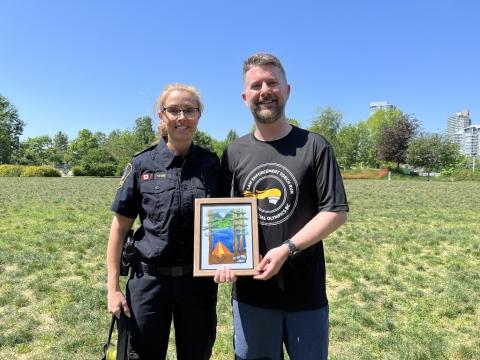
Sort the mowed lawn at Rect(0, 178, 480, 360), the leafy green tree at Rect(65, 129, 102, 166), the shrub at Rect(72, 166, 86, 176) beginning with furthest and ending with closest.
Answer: the leafy green tree at Rect(65, 129, 102, 166) → the shrub at Rect(72, 166, 86, 176) → the mowed lawn at Rect(0, 178, 480, 360)

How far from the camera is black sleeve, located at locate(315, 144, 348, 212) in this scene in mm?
2467

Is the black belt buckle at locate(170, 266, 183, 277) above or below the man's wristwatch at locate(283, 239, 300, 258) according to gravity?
below

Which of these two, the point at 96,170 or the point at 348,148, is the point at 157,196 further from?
the point at 348,148

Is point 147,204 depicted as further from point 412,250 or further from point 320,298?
point 412,250

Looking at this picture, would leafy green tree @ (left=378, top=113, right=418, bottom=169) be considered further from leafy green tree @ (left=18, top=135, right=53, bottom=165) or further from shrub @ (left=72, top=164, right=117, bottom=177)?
leafy green tree @ (left=18, top=135, right=53, bottom=165)

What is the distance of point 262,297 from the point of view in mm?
2607

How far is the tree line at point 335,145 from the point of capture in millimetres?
53188

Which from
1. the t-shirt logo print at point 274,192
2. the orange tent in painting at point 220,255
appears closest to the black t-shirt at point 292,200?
the t-shirt logo print at point 274,192

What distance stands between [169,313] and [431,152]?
55.6 metres

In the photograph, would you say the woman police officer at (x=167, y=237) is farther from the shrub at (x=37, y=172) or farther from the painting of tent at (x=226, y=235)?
the shrub at (x=37, y=172)

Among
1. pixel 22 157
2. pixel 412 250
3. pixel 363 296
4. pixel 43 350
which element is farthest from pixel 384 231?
pixel 22 157

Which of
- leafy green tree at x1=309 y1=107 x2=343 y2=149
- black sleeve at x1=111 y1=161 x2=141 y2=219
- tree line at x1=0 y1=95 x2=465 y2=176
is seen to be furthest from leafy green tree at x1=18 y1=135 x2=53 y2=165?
black sleeve at x1=111 y1=161 x2=141 y2=219

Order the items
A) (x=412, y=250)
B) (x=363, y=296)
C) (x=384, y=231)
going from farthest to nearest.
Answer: (x=384, y=231)
(x=412, y=250)
(x=363, y=296)

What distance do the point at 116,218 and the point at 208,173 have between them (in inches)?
28.5
